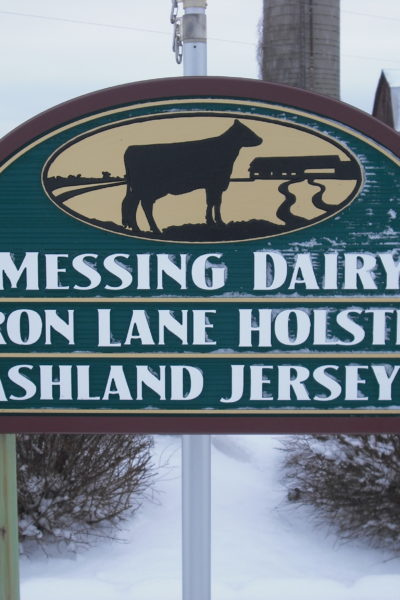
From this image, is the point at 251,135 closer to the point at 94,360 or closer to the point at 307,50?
the point at 94,360

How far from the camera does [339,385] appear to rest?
2.77 meters

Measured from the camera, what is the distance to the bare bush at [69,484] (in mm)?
4645

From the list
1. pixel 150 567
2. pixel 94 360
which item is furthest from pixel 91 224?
pixel 150 567

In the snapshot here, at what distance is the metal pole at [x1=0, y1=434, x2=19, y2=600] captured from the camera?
119 inches

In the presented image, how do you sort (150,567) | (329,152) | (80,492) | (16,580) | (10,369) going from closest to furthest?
(329,152), (10,369), (16,580), (150,567), (80,492)

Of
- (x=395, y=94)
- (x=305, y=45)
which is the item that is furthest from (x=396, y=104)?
(x=305, y=45)

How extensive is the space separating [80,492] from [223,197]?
2.84 meters

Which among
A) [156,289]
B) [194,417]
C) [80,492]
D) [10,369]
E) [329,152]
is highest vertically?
[329,152]

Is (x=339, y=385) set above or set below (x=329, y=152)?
below

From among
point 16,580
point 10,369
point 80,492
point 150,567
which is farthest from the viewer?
point 80,492

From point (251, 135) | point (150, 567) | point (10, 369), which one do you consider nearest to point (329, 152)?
point (251, 135)

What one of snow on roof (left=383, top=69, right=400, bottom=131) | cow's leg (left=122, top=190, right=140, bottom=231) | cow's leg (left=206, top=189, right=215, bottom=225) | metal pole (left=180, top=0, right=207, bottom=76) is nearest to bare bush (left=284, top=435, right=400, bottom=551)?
cow's leg (left=206, top=189, right=215, bottom=225)

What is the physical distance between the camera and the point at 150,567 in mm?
4410

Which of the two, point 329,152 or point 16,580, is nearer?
point 329,152
